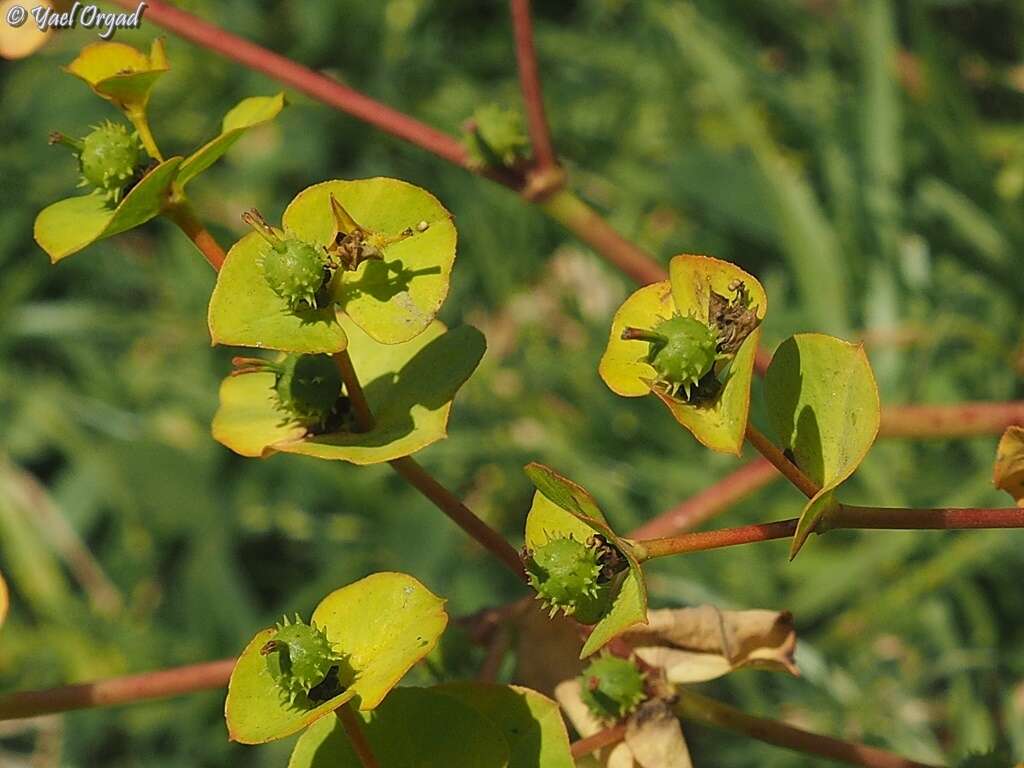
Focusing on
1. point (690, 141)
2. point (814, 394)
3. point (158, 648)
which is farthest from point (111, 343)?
point (814, 394)

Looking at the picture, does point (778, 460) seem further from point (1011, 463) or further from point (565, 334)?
point (565, 334)

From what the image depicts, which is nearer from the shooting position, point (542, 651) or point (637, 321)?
point (637, 321)

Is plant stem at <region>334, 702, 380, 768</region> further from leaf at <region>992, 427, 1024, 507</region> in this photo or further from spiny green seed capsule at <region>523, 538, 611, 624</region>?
leaf at <region>992, 427, 1024, 507</region>

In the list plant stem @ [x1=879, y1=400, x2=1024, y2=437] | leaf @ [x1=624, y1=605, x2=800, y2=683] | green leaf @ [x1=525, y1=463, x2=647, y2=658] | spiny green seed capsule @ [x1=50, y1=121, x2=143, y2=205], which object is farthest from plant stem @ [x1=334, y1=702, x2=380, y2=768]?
plant stem @ [x1=879, y1=400, x2=1024, y2=437]

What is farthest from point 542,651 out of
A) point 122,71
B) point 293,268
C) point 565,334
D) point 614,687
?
point 565,334

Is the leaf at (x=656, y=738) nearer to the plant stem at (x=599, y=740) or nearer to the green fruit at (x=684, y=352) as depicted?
the plant stem at (x=599, y=740)

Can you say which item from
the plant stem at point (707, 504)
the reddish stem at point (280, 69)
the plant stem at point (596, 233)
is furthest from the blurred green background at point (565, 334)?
the reddish stem at point (280, 69)

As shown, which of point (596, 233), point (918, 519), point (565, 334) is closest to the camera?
point (918, 519)
